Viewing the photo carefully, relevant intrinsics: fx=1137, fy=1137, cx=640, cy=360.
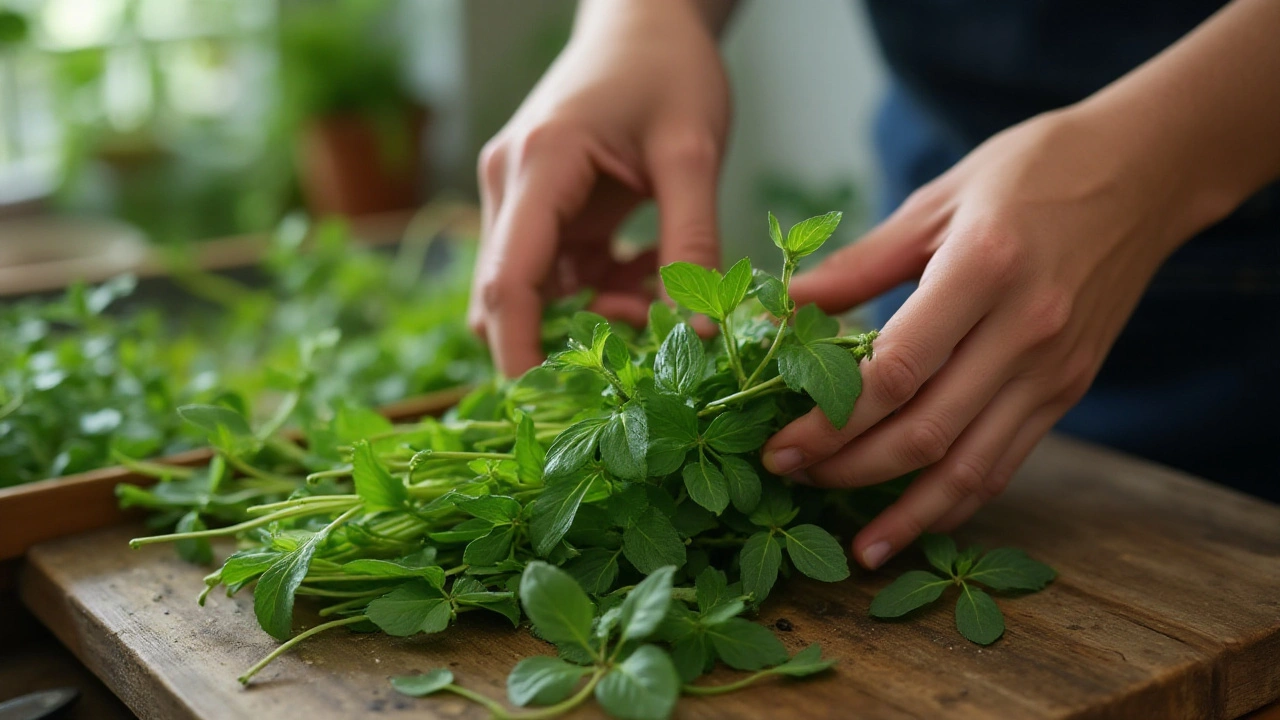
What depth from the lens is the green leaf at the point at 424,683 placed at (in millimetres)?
551


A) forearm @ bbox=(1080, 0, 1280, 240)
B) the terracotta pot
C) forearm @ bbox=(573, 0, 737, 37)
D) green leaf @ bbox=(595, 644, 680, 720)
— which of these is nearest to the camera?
green leaf @ bbox=(595, 644, 680, 720)

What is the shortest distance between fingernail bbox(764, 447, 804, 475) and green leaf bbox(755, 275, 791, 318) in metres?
0.08

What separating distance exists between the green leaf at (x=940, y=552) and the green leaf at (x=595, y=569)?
19 centimetres

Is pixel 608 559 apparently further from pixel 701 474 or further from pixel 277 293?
pixel 277 293

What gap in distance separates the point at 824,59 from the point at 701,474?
193 cm

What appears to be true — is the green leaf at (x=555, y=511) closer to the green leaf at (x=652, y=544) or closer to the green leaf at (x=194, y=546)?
the green leaf at (x=652, y=544)

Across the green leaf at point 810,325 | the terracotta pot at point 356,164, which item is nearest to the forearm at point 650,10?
the green leaf at point 810,325

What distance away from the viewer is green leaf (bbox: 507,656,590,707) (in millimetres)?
524

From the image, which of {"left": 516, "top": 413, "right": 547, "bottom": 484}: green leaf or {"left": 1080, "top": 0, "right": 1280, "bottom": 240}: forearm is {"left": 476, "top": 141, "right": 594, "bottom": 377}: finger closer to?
{"left": 516, "top": 413, "right": 547, "bottom": 484}: green leaf

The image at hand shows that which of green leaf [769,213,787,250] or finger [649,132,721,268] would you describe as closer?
green leaf [769,213,787,250]

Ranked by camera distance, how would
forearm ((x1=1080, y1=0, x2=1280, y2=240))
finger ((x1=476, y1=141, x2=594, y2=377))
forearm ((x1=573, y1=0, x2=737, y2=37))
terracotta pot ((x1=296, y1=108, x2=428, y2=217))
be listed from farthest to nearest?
terracotta pot ((x1=296, y1=108, x2=428, y2=217)) < forearm ((x1=573, y1=0, x2=737, y2=37)) < finger ((x1=476, y1=141, x2=594, y2=377)) < forearm ((x1=1080, y1=0, x2=1280, y2=240))

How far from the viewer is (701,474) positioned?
595 mm

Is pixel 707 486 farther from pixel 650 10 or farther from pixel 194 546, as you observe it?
pixel 650 10

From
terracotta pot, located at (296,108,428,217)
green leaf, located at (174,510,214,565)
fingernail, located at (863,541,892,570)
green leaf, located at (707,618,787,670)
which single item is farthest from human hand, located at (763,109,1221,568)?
terracotta pot, located at (296,108,428,217)
